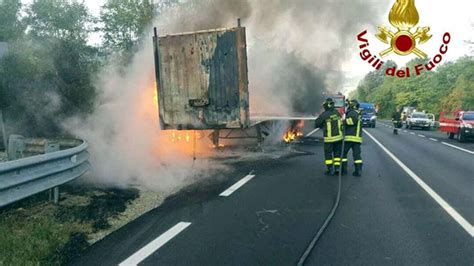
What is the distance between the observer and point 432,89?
196 ft

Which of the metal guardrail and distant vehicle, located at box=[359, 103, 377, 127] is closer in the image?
the metal guardrail

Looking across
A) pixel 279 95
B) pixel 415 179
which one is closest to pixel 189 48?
pixel 415 179

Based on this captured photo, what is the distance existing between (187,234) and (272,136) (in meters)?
10.7

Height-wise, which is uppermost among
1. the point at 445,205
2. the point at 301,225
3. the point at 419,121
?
the point at 301,225

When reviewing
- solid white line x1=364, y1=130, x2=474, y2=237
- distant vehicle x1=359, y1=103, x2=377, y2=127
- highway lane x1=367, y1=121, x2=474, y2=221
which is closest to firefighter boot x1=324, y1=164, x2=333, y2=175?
solid white line x1=364, y1=130, x2=474, y2=237

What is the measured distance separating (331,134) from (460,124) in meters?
13.6

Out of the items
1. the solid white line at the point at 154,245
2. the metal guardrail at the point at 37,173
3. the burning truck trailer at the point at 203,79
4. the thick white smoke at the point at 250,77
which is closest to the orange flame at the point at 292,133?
the thick white smoke at the point at 250,77

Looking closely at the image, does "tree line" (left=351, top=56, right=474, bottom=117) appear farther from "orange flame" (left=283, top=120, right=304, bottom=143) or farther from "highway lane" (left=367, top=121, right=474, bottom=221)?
"highway lane" (left=367, top=121, right=474, bottom=221)

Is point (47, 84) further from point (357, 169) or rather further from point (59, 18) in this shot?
point (59, 18)

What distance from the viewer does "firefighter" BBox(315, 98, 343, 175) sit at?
889 cm

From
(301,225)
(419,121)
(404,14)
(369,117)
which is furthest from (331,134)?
(369,117)

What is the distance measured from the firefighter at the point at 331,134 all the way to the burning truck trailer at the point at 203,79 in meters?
1.76

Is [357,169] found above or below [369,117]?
above

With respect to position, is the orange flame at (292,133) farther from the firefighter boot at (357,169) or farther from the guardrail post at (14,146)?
the guardrail post at (14,146)
